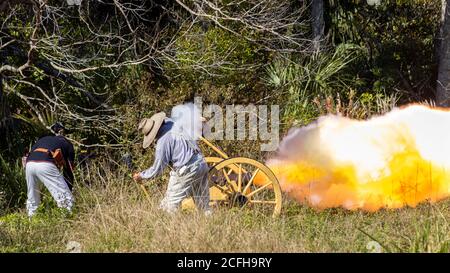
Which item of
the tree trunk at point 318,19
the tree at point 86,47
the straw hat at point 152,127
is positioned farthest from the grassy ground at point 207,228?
the tree trunk at point 318,19

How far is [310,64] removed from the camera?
600 inches

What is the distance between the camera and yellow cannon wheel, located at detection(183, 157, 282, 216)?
9641 millimetres

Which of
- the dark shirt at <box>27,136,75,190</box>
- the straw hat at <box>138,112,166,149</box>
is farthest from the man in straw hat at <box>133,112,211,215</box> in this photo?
the dark shirt at <box>27,136,75,190</box>

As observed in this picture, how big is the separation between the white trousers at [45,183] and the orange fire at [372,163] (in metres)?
2.71

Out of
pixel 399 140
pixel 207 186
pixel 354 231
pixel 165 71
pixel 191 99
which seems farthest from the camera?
pixel 165 71

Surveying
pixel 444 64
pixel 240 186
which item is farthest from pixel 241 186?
pixel 444 64

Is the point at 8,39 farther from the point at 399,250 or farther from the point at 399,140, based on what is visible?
the point at 399,250

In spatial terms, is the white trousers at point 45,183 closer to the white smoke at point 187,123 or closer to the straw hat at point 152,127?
the straw hat at point 152,127

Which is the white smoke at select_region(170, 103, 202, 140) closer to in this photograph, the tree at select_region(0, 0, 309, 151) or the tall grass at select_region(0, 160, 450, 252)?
the tall grass at select_region(0, 160, 450, 252)

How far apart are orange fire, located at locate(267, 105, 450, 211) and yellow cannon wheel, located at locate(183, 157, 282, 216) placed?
0.63 metres
